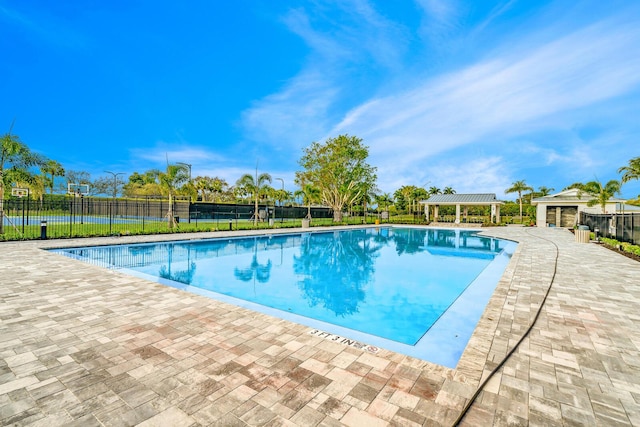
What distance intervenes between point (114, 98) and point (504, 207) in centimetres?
5877

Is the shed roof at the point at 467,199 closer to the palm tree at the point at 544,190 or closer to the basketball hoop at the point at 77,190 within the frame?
the palm tree at the point at 544,190

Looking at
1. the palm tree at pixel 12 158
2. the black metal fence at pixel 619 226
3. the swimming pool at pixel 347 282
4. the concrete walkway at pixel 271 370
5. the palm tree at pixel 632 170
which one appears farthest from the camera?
the palm tree at pixel 632 170

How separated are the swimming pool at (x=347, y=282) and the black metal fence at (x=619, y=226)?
5113 millimetres

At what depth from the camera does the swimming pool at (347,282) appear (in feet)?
14.9

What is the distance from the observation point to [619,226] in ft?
44.8

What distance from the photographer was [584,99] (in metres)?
21.7

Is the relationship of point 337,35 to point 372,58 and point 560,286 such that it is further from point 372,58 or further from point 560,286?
point 560,286

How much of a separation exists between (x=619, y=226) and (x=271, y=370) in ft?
59.3

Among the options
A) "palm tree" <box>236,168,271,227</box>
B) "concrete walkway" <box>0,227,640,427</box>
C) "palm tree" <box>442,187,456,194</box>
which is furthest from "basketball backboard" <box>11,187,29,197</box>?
"palm tree" <box>442,187,456,194</box>

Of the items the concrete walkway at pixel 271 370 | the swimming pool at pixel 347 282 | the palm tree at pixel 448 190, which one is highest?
the palm tree at pixel 448 190

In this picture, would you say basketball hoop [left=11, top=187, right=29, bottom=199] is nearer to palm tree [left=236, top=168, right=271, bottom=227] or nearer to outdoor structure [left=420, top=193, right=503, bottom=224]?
palm tree [left=236, top=168, right=271, bottom=227]

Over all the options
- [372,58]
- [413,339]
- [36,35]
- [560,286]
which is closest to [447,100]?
[372,58]

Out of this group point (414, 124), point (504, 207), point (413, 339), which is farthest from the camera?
point (504, 207)

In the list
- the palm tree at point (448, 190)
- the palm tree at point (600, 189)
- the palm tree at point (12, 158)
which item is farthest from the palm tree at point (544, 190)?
the palm tree at point (12, 158)
